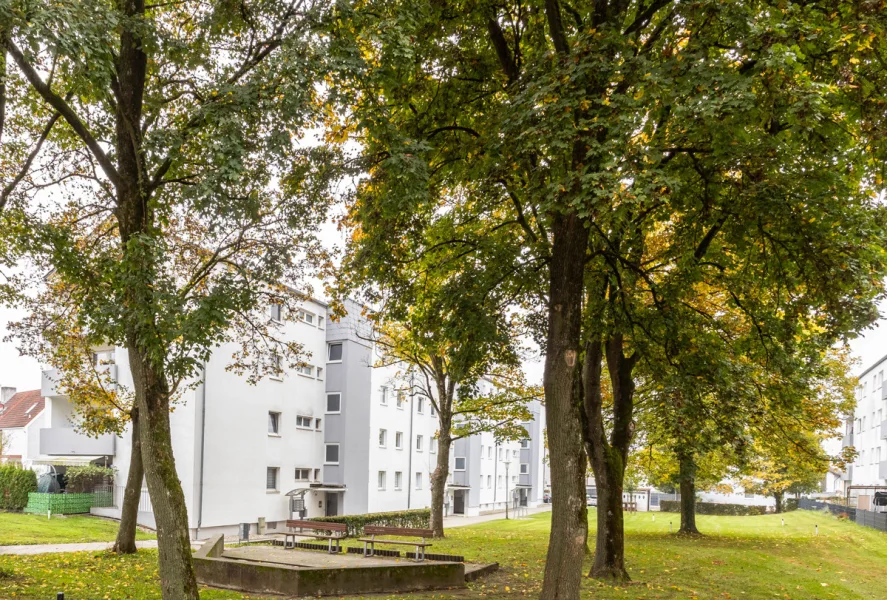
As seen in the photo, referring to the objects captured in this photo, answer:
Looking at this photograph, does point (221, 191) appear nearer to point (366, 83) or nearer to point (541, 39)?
point (366, 83)

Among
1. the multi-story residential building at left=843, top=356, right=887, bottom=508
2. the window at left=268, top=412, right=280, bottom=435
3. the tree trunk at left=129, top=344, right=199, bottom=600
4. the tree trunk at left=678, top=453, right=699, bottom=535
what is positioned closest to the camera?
the tree trunk at left=129, top=344, right=199, bottom=600

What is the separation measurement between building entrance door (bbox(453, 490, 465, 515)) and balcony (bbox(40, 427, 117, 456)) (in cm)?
3362

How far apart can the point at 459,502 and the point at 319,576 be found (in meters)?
50.4

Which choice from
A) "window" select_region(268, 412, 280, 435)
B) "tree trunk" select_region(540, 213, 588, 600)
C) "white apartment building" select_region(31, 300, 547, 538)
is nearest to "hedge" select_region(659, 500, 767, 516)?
"white apartment building" select_region(31, 300, 547, 538)

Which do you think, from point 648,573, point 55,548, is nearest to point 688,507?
point 648,573

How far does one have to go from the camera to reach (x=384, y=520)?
34.7 meters

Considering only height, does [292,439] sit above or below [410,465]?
above

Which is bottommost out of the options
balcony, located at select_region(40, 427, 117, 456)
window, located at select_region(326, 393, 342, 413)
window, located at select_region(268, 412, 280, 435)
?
balcony, located at select_region(40, 427, 117, 456)

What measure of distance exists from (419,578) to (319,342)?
27954 millimetres

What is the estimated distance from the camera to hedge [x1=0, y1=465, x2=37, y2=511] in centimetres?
3219

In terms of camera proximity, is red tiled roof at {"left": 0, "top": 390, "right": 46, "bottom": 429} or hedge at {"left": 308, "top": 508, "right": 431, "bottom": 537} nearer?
hedge at {"left": 308, "top": 508, "right": 431, "bottom": 537}

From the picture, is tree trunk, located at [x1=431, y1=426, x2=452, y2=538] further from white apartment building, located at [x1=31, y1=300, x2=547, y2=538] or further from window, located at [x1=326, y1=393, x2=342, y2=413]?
window, located at [x1=326, y1=393, x2=342, y2=413]

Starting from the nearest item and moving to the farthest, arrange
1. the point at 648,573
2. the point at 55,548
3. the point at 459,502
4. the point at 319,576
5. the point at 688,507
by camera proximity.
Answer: the point at 319,576
the point at 648,573
the point at 55,548
the point at 688,507
the point at 459,502

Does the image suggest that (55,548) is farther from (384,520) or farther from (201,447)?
(384,520)
